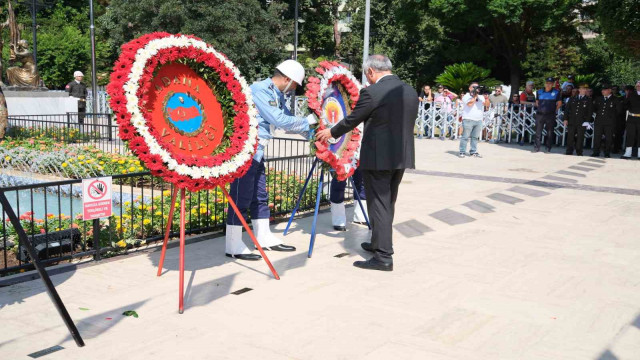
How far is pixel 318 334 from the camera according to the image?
14.8ft

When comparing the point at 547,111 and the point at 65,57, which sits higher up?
the point at 65,57

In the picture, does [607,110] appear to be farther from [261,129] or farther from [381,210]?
[261,129]

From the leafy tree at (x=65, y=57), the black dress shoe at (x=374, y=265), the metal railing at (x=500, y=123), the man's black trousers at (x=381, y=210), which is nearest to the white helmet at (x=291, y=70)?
the man's black trousers at (x=381, y=210)

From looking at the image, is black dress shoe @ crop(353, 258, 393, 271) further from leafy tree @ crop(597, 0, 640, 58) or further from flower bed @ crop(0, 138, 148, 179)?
leafy tree @ crop(597, 0, 640, 58)

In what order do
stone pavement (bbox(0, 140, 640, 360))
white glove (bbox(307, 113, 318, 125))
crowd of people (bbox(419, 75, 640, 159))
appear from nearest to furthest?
stone pavement (bbox(0, 140, 640, 360)) → white glove (bbox(307, 113, 318, 125)) → crowd of people (bbox(419, 75, 640, 159))

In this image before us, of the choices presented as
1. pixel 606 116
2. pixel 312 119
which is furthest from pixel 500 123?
pixel 312 119

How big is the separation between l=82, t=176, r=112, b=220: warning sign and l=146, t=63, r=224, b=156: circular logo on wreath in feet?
4.35

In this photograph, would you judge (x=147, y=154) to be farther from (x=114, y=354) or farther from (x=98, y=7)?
(x=98, y=7)

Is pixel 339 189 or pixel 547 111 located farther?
pixel 547 111

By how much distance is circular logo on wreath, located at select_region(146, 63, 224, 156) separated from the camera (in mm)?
5137

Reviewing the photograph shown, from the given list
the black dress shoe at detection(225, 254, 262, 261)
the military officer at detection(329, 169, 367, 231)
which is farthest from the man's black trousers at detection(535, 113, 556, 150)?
the black dress shoe at detection(225, 254, 262, 261)

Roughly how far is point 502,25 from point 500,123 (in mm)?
15341

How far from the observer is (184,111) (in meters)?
5.34

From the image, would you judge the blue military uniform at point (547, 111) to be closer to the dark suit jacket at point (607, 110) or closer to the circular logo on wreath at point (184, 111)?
→ the dark suit jacket at point (607, 110)
